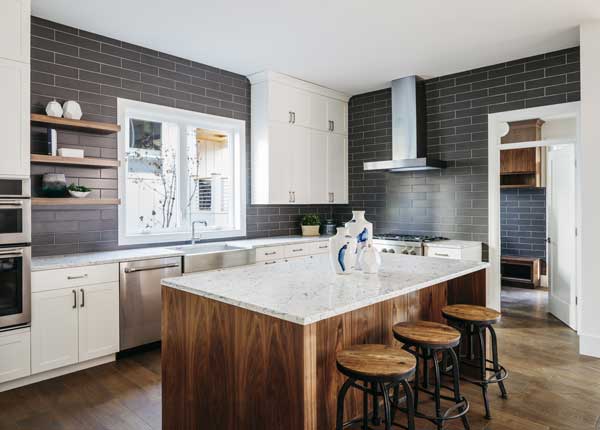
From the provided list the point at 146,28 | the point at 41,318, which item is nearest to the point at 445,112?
the point at 146,28

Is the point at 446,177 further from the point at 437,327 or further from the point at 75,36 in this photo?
the point at 75,36

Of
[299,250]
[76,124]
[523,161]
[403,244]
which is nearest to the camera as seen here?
[76,124]

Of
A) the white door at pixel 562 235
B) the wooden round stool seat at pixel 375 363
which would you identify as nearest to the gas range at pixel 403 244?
the white door at pixel 562 235

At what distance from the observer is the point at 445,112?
5086 mm

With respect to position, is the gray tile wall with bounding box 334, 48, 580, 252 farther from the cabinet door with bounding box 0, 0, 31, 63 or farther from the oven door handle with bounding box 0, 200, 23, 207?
the oven door handle with bounding box 0, 200, 23, 207

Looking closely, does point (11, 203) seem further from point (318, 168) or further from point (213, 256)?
point (318, 168)

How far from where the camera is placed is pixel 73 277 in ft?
10.4

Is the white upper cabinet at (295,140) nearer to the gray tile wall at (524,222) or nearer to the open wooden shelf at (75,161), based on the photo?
the open wooden shelf at (75,161)

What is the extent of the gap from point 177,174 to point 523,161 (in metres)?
4.87

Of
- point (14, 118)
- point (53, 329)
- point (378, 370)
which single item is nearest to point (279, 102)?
point (14, 118)

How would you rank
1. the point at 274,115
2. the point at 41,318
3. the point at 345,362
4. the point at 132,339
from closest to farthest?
the point at 345,362
the point at 41,318
the point at 132,339
the point at 274,115

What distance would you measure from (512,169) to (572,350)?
3250 mm

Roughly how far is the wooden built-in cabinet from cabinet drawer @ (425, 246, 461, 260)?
2.50 meters

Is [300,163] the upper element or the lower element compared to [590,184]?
upper
